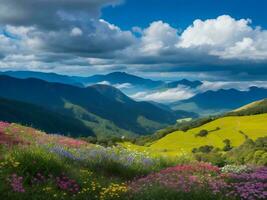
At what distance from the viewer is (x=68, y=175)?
49.3 ft

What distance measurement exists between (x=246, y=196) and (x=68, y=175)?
5709mm

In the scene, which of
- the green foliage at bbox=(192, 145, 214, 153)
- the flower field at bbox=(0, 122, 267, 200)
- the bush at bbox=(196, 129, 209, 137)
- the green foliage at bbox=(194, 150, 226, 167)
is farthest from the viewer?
the bush at bbox=(196, 129, 209, 137)

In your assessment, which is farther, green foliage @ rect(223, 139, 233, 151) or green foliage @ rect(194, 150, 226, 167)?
green foliage @ rect(223, 139, 233, 151)

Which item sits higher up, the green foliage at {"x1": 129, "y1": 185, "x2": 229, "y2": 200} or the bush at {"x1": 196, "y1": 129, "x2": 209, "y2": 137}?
the green foliage at {"x1": 129, "y1": 185, "x2": 229, "y2": 200}

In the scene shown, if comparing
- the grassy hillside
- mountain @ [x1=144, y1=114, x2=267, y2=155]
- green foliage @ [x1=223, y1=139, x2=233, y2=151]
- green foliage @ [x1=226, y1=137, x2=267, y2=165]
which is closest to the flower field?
green foliage @ [x1=226, y1=137, x2=267, y2=165]

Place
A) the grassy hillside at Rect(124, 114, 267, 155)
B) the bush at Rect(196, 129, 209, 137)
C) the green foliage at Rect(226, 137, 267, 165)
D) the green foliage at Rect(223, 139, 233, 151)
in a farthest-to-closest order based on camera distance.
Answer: the bush at Rect(196, 129, 209, 137), the grassy hillside at Rect(124, 114, 267, 155), the green foliage at Rect(223, 139, 233, 151), the green foliage at Rect(226, 137, 267, 165)

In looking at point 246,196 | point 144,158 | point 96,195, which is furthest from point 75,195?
point 144,158

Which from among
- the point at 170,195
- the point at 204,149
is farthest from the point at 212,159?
the point at 204,149

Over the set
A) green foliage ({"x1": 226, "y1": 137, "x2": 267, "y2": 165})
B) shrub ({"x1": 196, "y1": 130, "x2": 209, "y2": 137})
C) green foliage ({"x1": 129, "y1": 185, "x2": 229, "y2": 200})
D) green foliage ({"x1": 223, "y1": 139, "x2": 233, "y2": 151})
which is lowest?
green foliage ({"x1": 223, "y1": 139, "x2": 233, "y2": 151})

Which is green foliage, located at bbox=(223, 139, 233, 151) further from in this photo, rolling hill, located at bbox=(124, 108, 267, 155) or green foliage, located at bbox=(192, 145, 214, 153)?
green foliage, located at bbox=(192, 145, 214, 153)

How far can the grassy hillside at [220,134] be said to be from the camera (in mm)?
154125

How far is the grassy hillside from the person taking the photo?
154125 millimetres

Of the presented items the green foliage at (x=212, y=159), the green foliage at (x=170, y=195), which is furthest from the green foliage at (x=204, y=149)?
the green foliage at (x=170, y=195)

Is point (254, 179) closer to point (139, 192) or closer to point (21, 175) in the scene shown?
point (139, 192)
